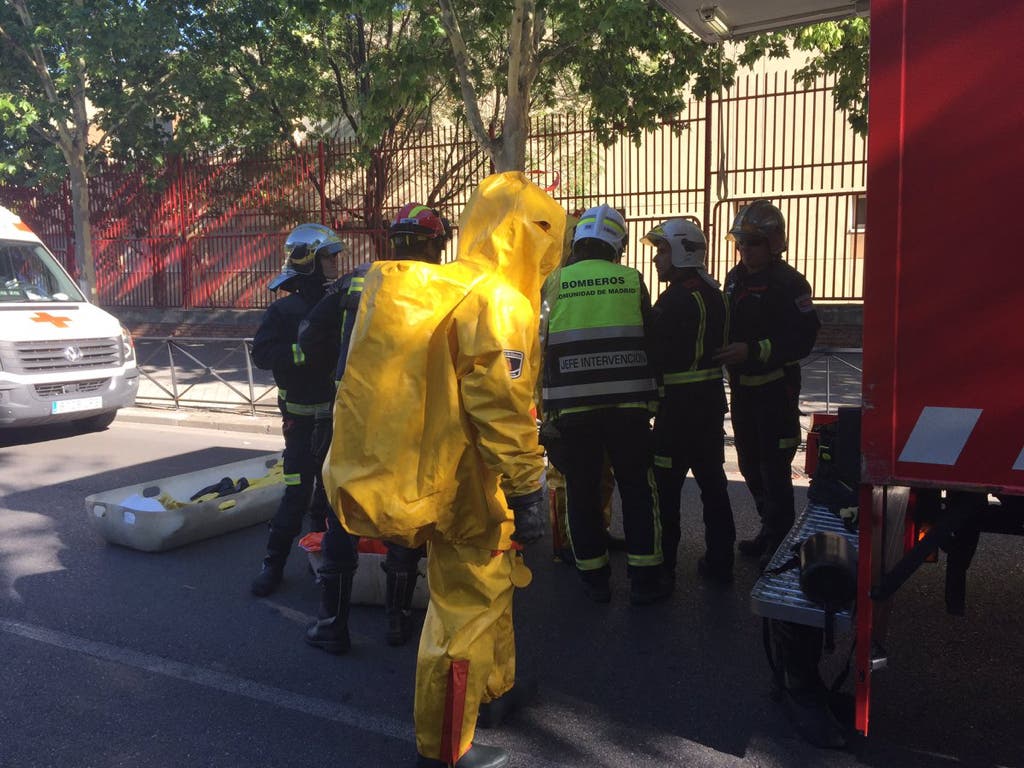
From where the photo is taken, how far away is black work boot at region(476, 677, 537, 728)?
3.29 m

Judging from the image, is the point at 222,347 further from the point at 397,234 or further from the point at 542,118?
the point at 397,234

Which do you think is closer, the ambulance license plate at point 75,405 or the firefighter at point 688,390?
the firefighter at point 688,390

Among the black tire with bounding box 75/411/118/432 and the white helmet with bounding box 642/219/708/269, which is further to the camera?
the black tire with bounding box 75/411/118/432

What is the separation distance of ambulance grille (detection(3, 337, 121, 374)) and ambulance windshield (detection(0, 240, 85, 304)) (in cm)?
85

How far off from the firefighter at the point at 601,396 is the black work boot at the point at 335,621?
1.20m

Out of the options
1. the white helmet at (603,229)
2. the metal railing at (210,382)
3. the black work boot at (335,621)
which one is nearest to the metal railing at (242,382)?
the metal railing at (210,382)

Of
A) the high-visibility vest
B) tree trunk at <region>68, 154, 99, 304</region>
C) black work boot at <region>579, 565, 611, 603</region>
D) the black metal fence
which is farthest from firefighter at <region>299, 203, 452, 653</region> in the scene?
tree trunk at <region>68, 154, 99, 304</region>

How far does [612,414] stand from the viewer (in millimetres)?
4281

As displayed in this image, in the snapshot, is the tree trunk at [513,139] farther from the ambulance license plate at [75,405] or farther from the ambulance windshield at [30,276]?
the ambulance windshield at [30,276]

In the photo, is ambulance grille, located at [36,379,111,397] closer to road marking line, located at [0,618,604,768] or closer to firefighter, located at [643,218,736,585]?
road marking line, located at [0,618,604,768]

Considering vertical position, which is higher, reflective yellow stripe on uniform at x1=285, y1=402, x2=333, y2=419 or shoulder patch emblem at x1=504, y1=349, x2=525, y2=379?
shoulder patch emblem at x1=504, y1=349, x2=525, y2=379

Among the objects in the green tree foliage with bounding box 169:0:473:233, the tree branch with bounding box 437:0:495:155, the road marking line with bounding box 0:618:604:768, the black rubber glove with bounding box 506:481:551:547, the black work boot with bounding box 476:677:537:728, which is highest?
the green tree foliage with bounding box 169:0:473:233

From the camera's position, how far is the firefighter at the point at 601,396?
13.9 ft

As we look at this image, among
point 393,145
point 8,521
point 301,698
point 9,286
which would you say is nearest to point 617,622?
point 301,698
